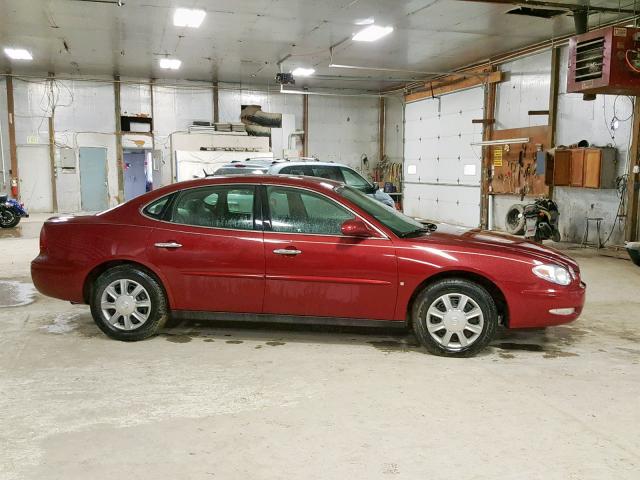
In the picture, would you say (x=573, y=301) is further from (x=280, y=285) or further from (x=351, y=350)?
(x=280, y=285)

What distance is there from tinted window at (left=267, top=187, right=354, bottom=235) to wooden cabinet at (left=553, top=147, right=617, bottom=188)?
26.1ft

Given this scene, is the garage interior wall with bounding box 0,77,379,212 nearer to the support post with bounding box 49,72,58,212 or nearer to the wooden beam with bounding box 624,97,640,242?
the support post with bounding box 49,72,58,212

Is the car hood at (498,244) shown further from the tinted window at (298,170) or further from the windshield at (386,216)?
the tinted window at (298,170)

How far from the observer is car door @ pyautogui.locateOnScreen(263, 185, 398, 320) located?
4492 millimetres

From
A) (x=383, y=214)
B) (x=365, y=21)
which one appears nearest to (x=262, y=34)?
(x=365, y=21)

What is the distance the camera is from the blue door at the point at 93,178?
1872cm

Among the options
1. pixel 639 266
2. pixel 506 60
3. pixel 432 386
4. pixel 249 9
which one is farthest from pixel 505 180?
pixel 432 386

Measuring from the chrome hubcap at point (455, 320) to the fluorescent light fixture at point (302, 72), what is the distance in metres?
13.2

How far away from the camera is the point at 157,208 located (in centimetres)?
490

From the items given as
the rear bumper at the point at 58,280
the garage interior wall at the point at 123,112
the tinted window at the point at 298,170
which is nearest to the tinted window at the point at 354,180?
the tinted window at the point at 298,170

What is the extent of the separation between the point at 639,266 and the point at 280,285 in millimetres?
6913

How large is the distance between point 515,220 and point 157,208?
31.2 feet

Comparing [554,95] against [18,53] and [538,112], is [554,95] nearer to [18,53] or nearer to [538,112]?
[538,112]

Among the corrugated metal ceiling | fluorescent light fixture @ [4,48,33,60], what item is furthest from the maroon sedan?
fluorescent light fixture @ [4,48,33,60]
